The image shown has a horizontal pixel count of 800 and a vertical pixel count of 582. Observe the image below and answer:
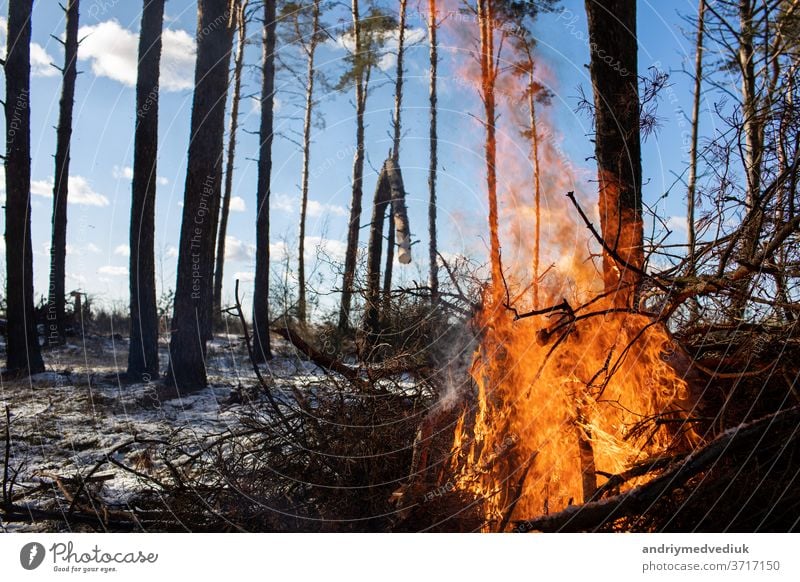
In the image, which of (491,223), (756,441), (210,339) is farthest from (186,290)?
(756,441)

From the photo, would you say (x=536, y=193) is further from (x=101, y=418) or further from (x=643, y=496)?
(x=101, y=418)

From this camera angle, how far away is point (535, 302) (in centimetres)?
381

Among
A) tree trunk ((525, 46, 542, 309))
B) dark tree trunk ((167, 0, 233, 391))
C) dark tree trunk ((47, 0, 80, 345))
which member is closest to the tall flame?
tree trunk ((525, 46, 542, 309))

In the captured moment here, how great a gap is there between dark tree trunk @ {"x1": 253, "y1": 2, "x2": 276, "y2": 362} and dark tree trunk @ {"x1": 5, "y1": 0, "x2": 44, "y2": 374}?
13.0 ft

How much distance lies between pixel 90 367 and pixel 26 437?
5492 mm

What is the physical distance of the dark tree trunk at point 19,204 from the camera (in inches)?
364

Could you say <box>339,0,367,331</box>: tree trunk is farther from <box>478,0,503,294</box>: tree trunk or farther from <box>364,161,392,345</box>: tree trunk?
<box>478,0,503,294</box>: tree trunk

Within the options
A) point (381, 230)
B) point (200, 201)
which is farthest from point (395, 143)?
point (200, 201)

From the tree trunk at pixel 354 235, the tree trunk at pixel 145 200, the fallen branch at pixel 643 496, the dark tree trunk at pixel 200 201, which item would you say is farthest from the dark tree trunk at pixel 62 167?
the fallen branch at pixel 643 496

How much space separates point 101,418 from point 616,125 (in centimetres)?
664

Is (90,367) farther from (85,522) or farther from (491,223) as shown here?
(491,223)

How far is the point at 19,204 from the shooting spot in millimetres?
9406

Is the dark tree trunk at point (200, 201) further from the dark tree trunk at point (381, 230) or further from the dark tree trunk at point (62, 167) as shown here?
the dark tree trunk at point (62, 167)

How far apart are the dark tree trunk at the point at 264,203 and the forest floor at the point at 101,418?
0.47 m
